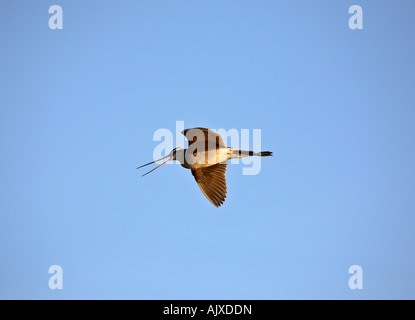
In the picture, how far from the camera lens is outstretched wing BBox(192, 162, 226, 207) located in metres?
12.5

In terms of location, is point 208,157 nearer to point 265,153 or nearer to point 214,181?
point 214,181

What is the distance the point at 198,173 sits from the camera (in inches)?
499

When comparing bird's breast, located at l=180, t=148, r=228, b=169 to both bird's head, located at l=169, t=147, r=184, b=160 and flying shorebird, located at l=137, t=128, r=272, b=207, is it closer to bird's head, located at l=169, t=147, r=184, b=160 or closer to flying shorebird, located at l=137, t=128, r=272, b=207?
flying shorebird, located at l=137, t=128, r=272, b=207

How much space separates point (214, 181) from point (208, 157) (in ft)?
2.88

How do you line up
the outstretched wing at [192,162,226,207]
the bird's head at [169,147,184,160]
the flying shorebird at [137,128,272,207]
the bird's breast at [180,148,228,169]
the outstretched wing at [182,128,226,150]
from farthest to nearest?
the outstretched wing at [192,162,226,207] → the bird's head at [169,147,184,160] → the bird's breast at [180,148,228,169] → the flying shorebird at [137,128,272,207] → the outstretched wing at [182,128,226,150]

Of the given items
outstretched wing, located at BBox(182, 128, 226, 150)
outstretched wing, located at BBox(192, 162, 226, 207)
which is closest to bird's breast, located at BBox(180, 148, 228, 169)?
outstretched wing, located at BBox(182, 128, 226, 150)

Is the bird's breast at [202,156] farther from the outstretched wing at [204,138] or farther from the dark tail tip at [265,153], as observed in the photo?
the dark tail tip at [265,153]

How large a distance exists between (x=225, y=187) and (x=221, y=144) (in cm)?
130

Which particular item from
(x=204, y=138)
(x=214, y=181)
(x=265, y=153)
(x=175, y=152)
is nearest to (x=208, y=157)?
(x=204, y=138)

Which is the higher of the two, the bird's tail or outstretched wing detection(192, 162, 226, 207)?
the bird's tail
